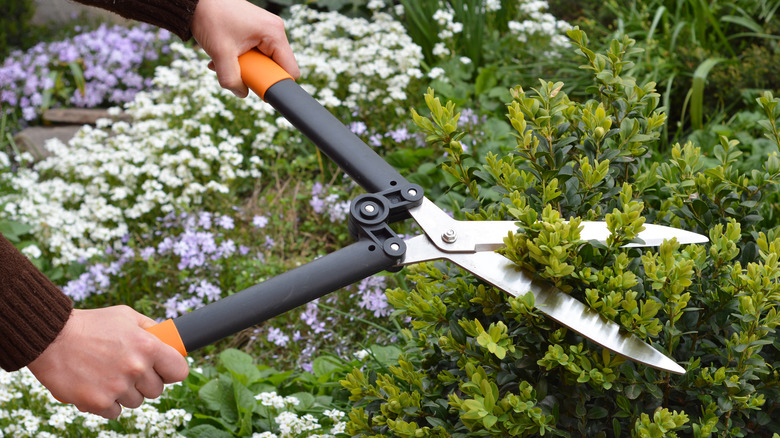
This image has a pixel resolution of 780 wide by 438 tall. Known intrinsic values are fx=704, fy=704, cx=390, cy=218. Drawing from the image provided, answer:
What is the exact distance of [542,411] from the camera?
143 centimetres

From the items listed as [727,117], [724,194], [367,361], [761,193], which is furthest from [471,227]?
[727,117]

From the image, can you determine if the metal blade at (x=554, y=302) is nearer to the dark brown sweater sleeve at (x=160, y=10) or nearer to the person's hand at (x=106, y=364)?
the person's hand at (x=106, y=364)

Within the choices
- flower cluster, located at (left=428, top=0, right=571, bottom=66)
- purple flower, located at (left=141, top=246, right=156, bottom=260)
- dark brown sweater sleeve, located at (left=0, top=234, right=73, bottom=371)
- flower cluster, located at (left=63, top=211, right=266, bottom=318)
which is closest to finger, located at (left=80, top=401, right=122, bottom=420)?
dark brown sweater sleeve, located at (left=0, top=234, right=73, bottom=371)

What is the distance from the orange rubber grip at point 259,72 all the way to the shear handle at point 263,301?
55 cm

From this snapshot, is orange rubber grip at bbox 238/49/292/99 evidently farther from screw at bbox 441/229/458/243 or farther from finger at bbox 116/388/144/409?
Result: finger at bbox 116/388/144/409

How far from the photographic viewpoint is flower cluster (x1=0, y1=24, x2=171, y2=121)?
4.57 m

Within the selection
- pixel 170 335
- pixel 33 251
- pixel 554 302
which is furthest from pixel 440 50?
pixel 170 335

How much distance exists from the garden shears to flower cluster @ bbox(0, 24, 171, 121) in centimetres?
341

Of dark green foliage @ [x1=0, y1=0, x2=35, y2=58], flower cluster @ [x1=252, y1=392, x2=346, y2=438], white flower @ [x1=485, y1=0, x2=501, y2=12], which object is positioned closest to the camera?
flower cluster @ [x1=252, y1=392, x2=346, y2=438]

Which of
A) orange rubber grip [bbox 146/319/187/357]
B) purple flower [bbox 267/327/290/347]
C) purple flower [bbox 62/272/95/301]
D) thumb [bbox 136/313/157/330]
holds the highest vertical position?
purple flower [bbox 62/272/95/301]

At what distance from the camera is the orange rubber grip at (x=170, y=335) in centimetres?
132

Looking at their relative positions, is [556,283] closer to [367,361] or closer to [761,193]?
[761,193]

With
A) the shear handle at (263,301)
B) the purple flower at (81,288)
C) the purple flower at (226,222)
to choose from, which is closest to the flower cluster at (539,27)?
the purple flower at (226,222)

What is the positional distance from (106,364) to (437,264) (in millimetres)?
781
